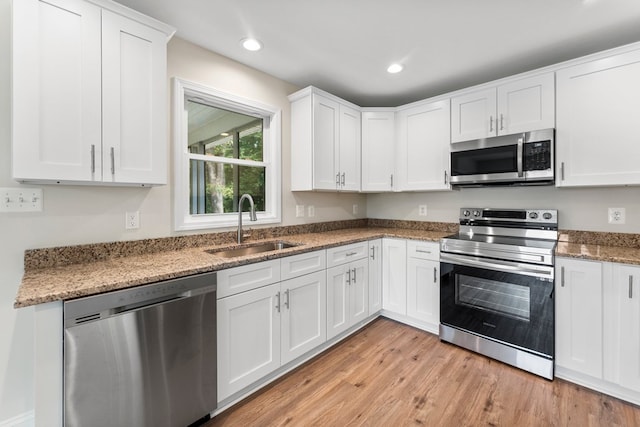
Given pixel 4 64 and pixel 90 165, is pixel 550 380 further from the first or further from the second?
pixel 4 64

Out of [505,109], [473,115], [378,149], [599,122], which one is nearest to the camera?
[599,122]

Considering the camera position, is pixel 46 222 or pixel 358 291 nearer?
pixel 46 222

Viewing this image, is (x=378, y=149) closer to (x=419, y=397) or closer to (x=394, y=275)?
(x=394, y=275)

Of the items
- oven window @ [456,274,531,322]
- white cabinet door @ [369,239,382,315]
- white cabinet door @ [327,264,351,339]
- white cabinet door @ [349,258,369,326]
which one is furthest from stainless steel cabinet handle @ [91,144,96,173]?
oven window @ [456,274,531,322]

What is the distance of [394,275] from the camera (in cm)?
288

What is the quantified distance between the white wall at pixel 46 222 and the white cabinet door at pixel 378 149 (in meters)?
1.67

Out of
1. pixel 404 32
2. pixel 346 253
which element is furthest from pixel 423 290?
pixel 404 32

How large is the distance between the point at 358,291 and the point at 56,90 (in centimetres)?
248

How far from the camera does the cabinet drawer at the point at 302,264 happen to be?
198 centimetres

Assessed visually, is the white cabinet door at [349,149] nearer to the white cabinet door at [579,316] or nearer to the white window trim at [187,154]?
the white window trim at [187,154]

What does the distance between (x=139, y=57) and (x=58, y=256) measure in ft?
3.95

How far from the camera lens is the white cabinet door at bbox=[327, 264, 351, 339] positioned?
2344 mm

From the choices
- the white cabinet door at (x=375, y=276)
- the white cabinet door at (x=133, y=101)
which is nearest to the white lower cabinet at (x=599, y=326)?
the white cabinet door at (x=375, y=276)

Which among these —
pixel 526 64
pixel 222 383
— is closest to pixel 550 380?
pixel 222 383
